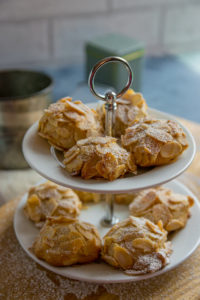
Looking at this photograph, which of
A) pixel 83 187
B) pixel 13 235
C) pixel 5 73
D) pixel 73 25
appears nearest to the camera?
pixel 83 187

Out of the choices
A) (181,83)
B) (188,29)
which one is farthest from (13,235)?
(188,29)

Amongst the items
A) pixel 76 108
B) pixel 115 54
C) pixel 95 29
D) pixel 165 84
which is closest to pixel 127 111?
pixel 76 108

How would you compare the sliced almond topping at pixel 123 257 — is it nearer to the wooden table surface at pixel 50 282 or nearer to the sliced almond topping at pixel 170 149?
the wooden table surface at pixel 50 282

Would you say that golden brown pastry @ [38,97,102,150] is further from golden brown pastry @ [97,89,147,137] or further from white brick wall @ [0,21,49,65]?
white brick wall @ [0,21,49,65]

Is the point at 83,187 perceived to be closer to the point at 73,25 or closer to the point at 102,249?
the point at 102,249

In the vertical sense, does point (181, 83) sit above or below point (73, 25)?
below

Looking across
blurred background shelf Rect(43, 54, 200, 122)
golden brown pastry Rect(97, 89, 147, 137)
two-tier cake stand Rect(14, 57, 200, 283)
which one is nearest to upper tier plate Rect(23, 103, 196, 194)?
two-tier cake stand Rect(14, 57, 200, 283)
